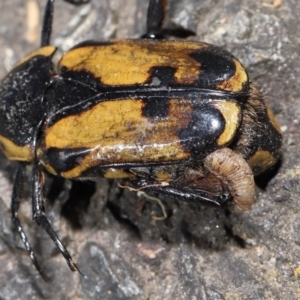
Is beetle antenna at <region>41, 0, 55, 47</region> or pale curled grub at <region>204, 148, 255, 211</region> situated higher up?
beetle antenna at <region>41, 0, 55, 47</region>

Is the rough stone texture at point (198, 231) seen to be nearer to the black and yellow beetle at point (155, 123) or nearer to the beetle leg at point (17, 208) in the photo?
the beetle leg at point (17, 208)

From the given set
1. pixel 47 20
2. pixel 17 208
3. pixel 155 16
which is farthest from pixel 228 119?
pixel 47 20

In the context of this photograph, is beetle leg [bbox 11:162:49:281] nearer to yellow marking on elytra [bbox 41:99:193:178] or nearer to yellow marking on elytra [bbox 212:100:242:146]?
yellow marking on elytra [bbox 41:99:193:178]

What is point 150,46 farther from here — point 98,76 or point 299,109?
point 299,109

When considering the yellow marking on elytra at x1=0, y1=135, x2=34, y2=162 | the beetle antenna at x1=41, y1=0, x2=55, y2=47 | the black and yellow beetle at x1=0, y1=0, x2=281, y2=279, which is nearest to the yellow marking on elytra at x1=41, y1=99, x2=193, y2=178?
the black and yellow beetle at x1=0, y1=0, x2=281, y2=279

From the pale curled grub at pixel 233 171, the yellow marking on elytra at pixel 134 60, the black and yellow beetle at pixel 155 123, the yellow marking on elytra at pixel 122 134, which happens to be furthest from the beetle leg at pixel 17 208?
the pale curled grub at pixel 233 171

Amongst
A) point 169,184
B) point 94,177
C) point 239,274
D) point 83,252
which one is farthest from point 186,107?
point 83,252
